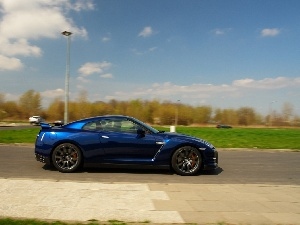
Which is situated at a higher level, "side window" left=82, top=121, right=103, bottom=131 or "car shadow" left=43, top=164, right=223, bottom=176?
"side window" left=82, top=121, right=103, bottom=131

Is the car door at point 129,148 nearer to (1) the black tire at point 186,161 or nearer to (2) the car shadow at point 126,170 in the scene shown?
(2) the car shadow at point 126,170

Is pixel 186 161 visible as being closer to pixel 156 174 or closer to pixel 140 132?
pixel 156 174

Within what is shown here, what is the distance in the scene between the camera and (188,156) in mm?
7504

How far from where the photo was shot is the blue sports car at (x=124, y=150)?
7434 millimetres

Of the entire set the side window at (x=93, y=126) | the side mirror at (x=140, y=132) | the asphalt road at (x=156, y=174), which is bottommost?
the asphalt road at (x=156, y=174)

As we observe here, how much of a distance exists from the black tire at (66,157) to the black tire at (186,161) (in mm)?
2381

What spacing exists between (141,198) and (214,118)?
90.7 metres

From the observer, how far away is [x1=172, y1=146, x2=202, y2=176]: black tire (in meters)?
7.46

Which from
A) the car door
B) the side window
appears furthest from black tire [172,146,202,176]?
the side window

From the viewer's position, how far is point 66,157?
24.6ft

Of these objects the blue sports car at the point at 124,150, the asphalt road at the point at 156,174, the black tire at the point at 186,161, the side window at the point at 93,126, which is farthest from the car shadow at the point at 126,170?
the side window at the point at 93,126

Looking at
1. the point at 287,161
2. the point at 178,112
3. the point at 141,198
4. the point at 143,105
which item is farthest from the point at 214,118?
the point at 141,198

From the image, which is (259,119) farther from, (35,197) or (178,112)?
(35,197)

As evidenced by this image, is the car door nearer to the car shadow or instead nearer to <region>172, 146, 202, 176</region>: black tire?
the car shadow
